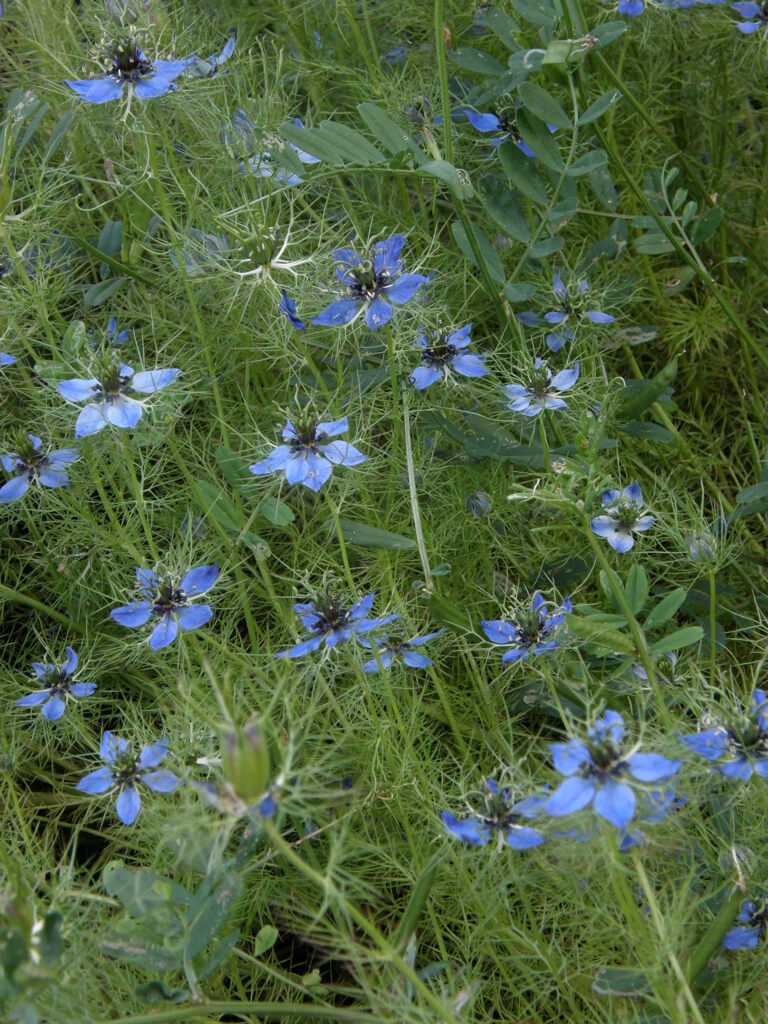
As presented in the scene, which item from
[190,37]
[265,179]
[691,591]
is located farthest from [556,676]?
[190,37]

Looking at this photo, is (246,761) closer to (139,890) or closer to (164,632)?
(139,890)

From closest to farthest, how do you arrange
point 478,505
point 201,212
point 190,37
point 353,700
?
point 353,700 → point 478,505 → point 201,212 → point 190,37

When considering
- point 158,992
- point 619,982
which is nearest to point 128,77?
point 158,992

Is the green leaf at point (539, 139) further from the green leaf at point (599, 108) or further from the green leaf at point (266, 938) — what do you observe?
the green leaf at point (266, 938)

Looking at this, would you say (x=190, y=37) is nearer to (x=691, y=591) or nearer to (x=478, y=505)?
(x=478, y=505)

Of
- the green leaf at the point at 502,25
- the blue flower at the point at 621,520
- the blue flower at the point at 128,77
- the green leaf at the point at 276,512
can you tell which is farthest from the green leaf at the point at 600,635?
the green leaf at the point at 502,25

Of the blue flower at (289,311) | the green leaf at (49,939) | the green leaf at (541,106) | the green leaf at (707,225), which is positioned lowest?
the green leaf at (49,939)

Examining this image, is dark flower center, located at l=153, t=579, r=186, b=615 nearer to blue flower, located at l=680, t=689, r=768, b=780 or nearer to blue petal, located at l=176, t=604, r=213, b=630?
blue petal, located at l=176, t=604, r=213, b=630
